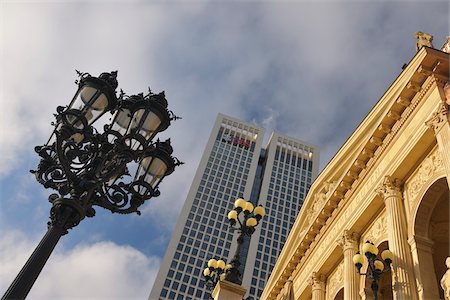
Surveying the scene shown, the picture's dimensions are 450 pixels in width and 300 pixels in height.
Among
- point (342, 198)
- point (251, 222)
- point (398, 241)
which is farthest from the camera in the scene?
point (342, 198)

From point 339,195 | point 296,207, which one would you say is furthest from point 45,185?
point 296,207

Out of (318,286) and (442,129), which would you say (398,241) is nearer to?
(442,129)

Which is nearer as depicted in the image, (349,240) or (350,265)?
(350,265)

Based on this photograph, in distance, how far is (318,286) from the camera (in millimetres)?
24625

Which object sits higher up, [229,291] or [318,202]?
[318,202]

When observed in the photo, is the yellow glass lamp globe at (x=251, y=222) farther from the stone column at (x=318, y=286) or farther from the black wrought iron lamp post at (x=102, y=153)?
the stone column at (x=318, y=286)

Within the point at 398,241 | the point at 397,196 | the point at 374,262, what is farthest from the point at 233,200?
the point at 374,262

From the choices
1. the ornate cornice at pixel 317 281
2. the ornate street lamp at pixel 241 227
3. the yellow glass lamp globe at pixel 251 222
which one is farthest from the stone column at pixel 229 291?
the ornate cornice at pixel 317 281

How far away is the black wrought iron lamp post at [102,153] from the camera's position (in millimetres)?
7883

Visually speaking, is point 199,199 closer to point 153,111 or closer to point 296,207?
point 296,207

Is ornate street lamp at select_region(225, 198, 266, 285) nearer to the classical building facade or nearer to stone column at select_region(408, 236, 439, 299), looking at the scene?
the classical building facade

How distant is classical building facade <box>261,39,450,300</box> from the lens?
16.1m

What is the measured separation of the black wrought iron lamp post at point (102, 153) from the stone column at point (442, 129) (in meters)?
10.4

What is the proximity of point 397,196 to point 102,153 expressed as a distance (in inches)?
575
